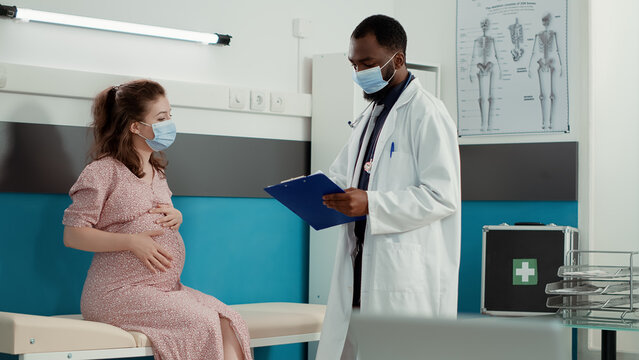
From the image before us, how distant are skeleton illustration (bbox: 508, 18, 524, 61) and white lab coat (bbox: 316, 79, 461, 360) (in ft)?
A: 4.61

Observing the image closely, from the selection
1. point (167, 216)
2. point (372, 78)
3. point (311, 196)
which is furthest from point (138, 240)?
point (372, 78)

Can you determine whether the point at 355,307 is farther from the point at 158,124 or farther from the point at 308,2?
the point at 308,2

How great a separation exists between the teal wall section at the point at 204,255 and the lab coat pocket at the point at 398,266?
135cm

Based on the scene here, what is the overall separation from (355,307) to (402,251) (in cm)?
27

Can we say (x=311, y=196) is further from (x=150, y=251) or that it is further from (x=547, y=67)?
(x=547, y=67)

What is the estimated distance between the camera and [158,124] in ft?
8.93

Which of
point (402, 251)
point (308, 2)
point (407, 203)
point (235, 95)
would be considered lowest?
point (402, 251)

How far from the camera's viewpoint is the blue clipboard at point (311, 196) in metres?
2.13

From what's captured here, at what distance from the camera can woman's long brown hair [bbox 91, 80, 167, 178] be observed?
272 cm

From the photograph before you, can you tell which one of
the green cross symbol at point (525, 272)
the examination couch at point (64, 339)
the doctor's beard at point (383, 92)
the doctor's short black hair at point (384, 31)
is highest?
the doctor's short black hair at point (384, 31)

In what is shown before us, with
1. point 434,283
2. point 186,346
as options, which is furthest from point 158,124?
point 434,283

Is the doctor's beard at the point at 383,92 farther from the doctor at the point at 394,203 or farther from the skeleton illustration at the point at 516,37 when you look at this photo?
the skeleton illustration at the point at 516,37

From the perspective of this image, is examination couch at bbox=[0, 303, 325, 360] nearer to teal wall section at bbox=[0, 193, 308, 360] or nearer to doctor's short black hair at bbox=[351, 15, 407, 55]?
teal wall section at bbox=[0, 193, 308, 360]

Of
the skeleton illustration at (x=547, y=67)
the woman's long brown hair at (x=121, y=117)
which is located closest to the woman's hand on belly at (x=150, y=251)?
the woman's long brown hair at (x=121, y=117)
